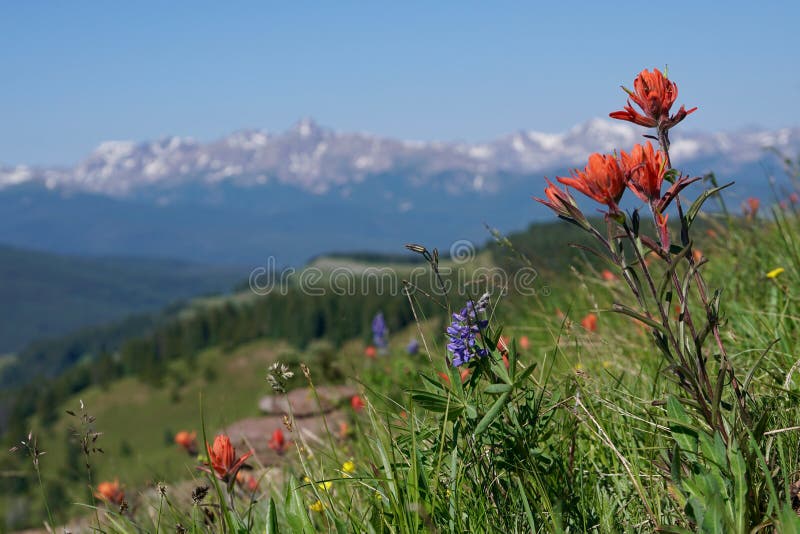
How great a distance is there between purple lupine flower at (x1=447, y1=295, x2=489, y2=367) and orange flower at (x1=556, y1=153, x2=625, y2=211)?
1.83 feet

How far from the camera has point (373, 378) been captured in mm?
6855

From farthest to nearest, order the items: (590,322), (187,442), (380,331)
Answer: (380,331), (187,442), (590,322)

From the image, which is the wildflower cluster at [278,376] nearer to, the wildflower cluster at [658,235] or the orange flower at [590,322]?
the wildflower cluster at [658,235]

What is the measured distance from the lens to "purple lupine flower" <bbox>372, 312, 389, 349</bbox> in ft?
22.0

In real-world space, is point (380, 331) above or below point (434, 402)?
below

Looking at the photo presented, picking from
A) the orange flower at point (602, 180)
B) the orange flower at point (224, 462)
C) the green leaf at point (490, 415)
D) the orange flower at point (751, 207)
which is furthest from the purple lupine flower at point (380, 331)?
the orange flower at point (602, 180)

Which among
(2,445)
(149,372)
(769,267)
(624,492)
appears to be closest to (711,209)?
(769,267)

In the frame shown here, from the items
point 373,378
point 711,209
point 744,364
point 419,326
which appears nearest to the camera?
point 419,326

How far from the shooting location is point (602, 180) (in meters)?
1.69

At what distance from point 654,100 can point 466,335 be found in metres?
0.85

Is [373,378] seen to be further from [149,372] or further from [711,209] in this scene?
[149,372]

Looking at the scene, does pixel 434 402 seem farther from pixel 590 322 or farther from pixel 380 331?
pixel 380 331

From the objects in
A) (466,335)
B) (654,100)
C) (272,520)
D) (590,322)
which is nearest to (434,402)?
(466,335)

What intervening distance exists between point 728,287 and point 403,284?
2.80 meters
